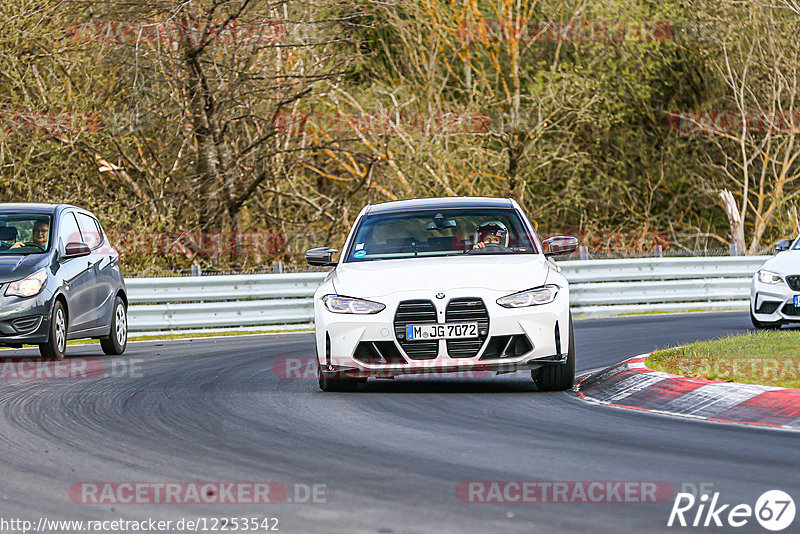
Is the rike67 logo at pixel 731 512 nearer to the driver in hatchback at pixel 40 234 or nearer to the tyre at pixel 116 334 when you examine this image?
the driver in hatchback at pixel 40 234

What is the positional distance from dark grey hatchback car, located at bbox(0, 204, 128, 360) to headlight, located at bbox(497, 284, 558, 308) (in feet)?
19.7

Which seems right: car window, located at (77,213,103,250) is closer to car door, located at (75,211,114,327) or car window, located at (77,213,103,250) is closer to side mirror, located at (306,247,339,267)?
car door, located at (75,211,114,327)

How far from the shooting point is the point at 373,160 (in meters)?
24.4

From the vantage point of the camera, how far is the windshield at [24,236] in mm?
14375

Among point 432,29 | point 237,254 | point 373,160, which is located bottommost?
point 237,254

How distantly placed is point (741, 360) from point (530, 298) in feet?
6.45

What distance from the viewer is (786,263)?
16.0 meters

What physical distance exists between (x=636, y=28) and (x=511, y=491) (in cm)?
2821

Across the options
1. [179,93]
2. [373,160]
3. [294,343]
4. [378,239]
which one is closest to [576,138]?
[373,160]

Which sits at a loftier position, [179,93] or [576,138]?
[179,93]

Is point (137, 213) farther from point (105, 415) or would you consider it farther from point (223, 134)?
point (105, 415)

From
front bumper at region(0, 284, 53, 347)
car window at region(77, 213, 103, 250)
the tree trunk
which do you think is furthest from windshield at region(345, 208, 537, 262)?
the tree trunk

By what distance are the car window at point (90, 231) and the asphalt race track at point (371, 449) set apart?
4.29m

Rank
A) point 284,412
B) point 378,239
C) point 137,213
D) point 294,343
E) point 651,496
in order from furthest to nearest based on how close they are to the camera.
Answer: point 137,213
point 294,343
point 378,239
point 284,412
point 651,496
